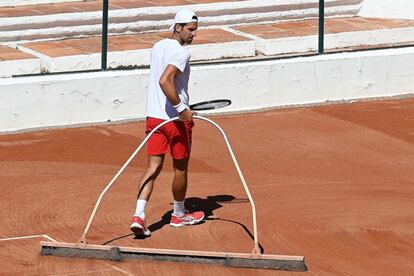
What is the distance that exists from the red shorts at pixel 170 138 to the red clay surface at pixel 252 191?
721 millimetres

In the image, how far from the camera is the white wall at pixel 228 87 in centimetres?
1431

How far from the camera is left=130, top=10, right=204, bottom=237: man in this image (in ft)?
34.5

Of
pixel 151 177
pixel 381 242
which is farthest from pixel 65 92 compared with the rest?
pixel 381 242

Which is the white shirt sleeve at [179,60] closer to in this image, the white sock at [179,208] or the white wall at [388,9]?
the white sock at [179,208]

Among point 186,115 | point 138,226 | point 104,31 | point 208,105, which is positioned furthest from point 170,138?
point 104,31

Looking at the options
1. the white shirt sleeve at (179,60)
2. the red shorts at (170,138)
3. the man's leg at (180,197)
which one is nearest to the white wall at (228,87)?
the man's leg at (180,197)

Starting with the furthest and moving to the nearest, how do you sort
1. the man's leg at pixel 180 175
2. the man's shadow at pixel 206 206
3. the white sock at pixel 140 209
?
the man's shadow at pixel 206 206, the man's leg at pixel 180 175, the white sock at pixel 140 209

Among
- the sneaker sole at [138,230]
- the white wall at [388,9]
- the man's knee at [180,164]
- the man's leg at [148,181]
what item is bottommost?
the sneaker sole at [138,230]

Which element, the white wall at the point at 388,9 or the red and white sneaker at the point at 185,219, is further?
the white wall at the point at 388,9

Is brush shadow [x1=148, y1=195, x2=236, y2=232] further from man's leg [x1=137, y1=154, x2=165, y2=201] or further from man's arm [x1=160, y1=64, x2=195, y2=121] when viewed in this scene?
man's arm [x1=160, y1=64, x2=195, y2=121]

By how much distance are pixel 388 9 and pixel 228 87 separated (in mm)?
4761

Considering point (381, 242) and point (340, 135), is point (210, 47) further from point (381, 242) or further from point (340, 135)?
point (381, 242)

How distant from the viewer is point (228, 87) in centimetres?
1547

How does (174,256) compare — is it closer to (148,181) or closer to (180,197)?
(148,181)
